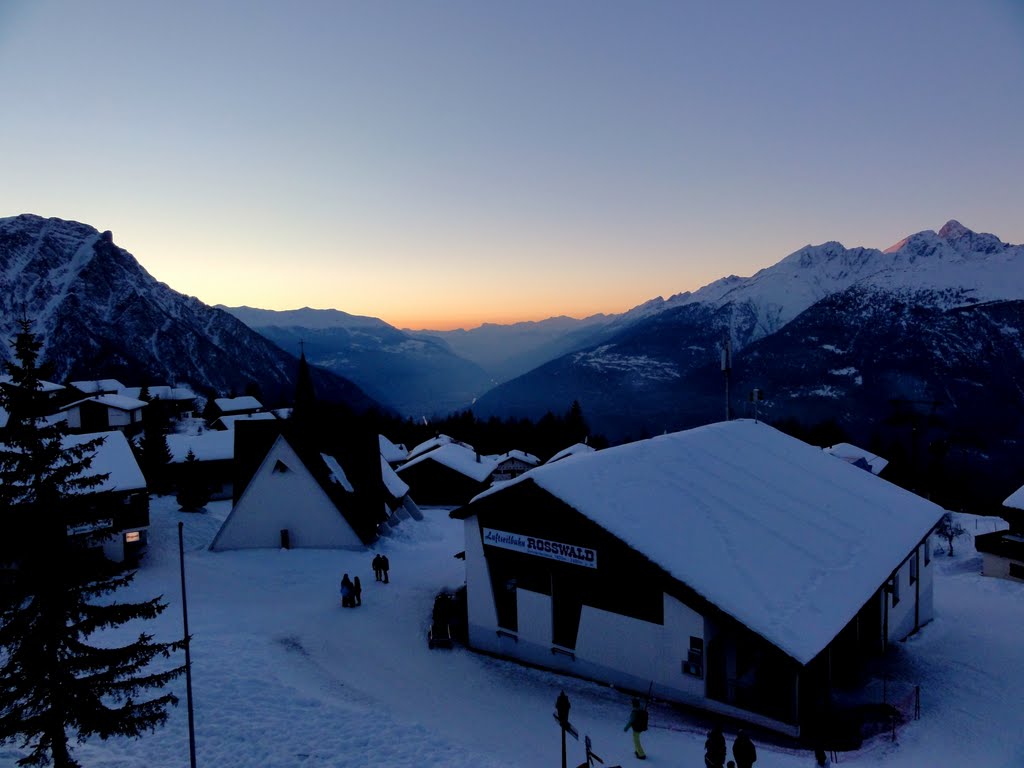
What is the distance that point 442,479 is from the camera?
2581 inches

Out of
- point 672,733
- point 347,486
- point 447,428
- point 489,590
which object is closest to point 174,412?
point 447,428

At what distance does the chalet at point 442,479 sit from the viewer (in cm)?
6488

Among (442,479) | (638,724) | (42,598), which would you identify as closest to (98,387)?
(442,479)

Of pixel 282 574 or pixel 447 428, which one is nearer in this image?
pixel 282 574

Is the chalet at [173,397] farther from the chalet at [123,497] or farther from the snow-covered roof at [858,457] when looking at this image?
the snow-covered roof at [858,457]

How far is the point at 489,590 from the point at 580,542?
4.33 m

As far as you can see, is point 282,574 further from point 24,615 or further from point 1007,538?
point 1007,538

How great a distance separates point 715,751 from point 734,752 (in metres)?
0.39

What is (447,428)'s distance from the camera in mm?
131000

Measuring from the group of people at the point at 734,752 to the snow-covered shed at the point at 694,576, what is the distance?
279 cm

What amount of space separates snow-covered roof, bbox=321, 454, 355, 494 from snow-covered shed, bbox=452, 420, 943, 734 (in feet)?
A: 53.5

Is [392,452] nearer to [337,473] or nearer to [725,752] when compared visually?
[337,473]

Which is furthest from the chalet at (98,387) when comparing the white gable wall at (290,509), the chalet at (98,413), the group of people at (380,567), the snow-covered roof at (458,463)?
the group of people at (380,567)

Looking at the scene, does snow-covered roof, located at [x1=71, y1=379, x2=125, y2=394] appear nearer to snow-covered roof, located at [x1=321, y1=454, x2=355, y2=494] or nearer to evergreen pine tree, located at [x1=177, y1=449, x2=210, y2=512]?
evergreen pine tree, located at [x1=177, y1=449, x2=210, y2=512]
